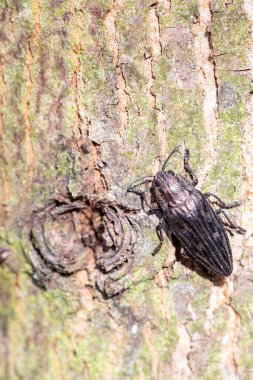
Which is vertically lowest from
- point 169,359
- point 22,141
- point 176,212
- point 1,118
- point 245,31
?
point 169,359

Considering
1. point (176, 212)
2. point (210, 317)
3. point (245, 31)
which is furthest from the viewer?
point (176, 212)

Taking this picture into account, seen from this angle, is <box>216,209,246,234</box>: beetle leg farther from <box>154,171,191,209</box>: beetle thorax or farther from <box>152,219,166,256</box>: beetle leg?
<box>152,219,166,256</box>: beetle leg

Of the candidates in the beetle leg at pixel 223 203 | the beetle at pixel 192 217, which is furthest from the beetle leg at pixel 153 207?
the beetle leg at pixel 223 203

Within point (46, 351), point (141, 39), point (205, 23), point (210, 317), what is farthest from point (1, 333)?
point (205, 23)

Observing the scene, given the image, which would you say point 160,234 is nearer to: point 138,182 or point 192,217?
point 138,182

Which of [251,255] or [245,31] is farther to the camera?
[251,255]

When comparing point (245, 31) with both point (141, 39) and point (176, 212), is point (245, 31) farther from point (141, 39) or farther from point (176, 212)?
point (176, 212)

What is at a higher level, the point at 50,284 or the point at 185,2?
the point at 185,2

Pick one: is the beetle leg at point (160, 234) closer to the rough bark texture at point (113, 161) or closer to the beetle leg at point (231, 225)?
the rough bark texture at point (113, 161)

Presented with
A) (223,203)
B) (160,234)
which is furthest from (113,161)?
(223,203)
